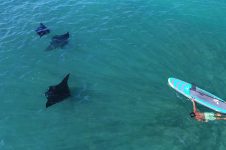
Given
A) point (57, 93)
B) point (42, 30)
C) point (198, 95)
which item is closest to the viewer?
point (198, 95)

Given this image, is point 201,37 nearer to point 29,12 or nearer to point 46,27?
point 46,27

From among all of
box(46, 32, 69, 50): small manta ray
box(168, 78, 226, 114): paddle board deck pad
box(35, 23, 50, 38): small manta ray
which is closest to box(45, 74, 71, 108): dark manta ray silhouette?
box(46, 32, 69, 50): small manta ray

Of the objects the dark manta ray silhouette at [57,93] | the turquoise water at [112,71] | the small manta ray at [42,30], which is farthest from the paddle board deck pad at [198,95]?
the small manta ray at [42,30]

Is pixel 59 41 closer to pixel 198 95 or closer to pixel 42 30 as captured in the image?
pixel 42 30

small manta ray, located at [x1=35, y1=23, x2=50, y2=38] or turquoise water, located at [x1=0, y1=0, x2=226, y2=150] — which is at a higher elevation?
small manta ray, located at [x1=35, y1=23, x2=50, y2=38]

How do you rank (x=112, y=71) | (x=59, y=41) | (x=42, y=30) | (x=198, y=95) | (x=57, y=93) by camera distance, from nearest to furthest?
(x=198, y=95), (x=57, y=93), (x=112, y=71), (x=59, y=41), (x=42, y=30)

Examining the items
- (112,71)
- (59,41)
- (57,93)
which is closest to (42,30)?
(59,41)

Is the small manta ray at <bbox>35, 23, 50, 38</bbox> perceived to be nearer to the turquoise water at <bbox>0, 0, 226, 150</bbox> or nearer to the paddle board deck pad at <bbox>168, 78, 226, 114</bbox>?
the turquoise water at <bbox>0, 0, 226, 150</bbox>
